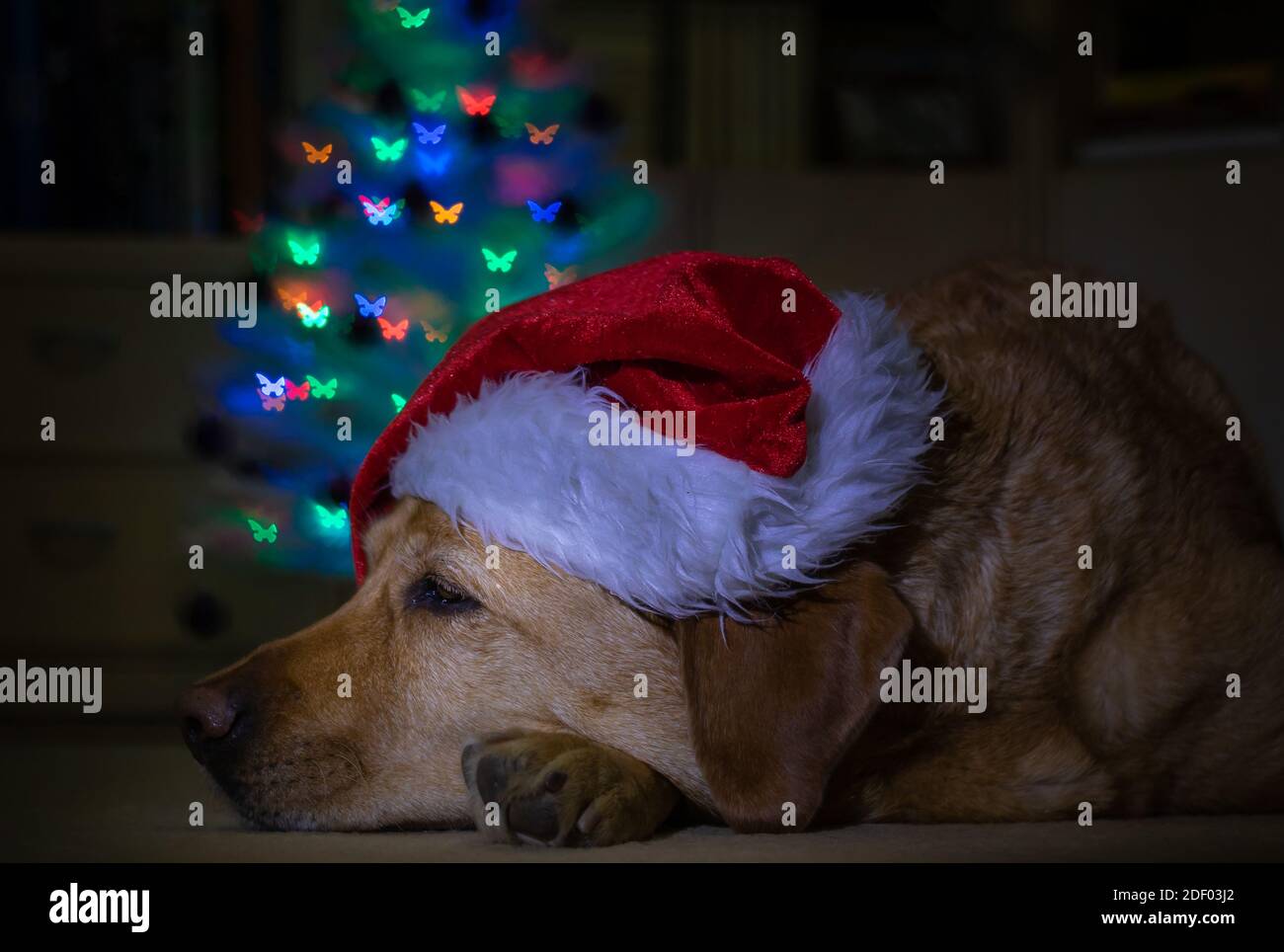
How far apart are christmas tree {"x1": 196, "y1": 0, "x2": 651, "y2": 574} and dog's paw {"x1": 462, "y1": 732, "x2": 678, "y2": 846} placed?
1.17 metres

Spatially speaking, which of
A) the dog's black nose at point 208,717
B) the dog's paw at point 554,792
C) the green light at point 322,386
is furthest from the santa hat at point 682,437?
the green light at point 322,386

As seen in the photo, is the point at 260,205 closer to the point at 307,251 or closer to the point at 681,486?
the point at 307,251

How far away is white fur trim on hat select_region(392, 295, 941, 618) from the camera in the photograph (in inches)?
54.2

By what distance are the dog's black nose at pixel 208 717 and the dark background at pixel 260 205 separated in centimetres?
134

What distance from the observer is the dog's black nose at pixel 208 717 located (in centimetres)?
142

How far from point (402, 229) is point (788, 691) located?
4.84 ft

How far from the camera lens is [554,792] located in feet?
4.33

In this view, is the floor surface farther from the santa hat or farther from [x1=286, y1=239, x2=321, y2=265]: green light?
[x1=286, y1=239, x2=321, y2=265]: green light

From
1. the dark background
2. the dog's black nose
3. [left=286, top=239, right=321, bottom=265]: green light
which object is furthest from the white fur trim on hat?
the dark background

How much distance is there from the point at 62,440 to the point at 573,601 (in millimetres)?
2164

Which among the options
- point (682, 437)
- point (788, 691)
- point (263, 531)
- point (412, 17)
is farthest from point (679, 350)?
point (263, 531)
